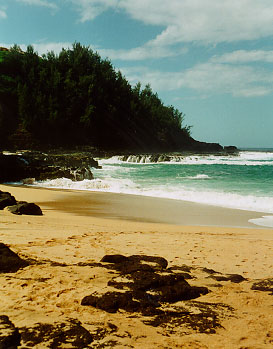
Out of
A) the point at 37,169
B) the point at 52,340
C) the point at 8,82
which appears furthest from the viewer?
the point at 8,82

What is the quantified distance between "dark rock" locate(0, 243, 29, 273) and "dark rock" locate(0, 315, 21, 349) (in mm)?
1259

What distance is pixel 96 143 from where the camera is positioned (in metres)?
59.8

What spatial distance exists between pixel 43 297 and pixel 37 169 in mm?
17298

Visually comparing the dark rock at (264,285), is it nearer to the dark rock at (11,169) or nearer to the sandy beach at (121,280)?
the sandy beach at (121,280)

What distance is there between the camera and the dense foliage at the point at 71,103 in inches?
2060

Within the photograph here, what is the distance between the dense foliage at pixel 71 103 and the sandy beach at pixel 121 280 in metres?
44.9

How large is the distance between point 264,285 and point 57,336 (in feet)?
8.34

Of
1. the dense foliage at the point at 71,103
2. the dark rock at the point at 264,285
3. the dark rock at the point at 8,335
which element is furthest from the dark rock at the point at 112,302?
the dense foliage at the point at 71,103

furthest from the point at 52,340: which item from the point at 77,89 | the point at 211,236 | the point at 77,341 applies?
the point at 77,89


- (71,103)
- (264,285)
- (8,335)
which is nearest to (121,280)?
(8,335)

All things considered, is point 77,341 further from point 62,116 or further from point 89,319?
point 62,116

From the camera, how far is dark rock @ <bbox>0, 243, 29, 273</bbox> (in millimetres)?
3898

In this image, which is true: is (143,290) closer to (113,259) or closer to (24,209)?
(113,259)

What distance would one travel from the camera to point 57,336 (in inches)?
102
